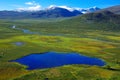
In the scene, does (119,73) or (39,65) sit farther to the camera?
(39,65)

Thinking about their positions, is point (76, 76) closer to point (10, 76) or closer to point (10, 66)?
point (10, 76)

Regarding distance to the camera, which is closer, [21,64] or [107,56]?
[21,64]

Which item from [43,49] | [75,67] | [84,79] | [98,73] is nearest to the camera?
[84,79]

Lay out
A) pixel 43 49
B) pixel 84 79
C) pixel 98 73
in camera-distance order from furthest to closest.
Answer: pixel 43 49
pixel 98 73
pixel 84 79

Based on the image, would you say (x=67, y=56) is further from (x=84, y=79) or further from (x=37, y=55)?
(x=84, y=79)

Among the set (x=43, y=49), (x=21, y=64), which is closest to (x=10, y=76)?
(x=21, y=64)

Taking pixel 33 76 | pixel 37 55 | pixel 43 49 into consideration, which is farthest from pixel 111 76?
pixel 43 49
